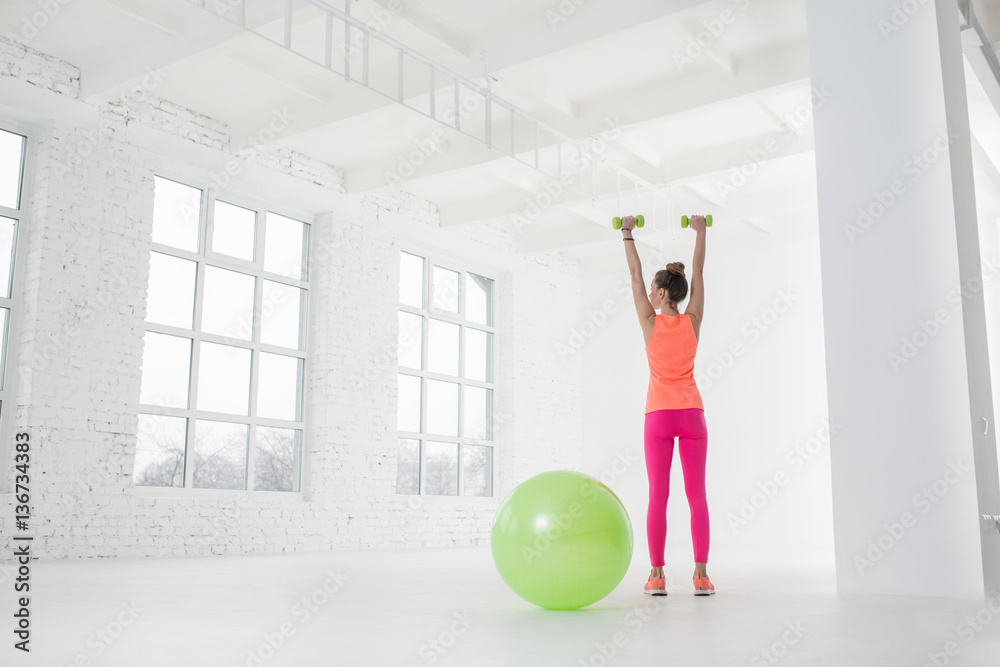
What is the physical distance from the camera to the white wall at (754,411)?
32.9ft

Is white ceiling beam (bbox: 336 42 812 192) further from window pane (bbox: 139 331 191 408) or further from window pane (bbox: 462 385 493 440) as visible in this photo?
window pane (bbox: 462 385 493 440)

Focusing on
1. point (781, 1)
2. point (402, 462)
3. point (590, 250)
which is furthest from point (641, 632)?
point (590, 250)

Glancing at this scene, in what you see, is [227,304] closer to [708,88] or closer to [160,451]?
[160,451]

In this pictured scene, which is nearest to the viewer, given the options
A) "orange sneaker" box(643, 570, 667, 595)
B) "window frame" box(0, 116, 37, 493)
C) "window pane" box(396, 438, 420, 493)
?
"orange sneaker" box(643, 570, 667, 595)

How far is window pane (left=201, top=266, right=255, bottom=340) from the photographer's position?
762 centimetres

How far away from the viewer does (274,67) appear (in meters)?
6.73

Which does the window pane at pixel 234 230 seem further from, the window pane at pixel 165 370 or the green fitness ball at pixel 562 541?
the green fitness ball at pixel 562 541

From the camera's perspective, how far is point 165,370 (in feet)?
23.6

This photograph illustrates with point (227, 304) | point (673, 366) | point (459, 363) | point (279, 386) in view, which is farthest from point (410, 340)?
point (673, 366)

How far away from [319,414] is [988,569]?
6.00 metres

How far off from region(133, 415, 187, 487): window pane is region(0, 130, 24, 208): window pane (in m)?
1.89

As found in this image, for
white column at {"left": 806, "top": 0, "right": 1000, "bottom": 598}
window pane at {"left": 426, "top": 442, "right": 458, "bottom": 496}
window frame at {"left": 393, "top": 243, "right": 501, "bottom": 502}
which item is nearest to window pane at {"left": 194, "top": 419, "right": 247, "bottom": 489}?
window frame at {"left": 393, "top": 243, "right": 501, "bottom": 502}

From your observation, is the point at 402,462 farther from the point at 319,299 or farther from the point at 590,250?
the point at 590,250

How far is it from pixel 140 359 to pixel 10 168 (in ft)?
5.49
